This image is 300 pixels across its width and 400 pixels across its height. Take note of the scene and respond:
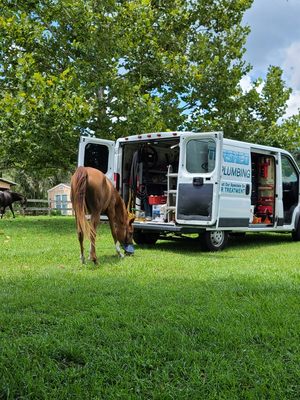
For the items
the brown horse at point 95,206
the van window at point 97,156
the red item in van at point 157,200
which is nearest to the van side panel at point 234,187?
the red item in van at point 157,200

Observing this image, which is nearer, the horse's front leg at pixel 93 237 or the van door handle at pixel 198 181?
the horse's front leg at pixel 93 237

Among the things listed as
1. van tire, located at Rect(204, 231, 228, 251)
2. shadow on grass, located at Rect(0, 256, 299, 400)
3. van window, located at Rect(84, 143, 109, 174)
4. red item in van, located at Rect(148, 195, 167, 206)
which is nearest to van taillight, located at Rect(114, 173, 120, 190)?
van window, located at Rect(84, 143, 109, 174)

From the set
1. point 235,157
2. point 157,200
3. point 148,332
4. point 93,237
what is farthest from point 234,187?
point 148,332

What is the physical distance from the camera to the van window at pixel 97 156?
9352 mm

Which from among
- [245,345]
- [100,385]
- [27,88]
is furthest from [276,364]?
[27,88]

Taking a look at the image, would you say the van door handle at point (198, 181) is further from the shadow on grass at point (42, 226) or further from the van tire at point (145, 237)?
the shadow on grass at point (42, 226)

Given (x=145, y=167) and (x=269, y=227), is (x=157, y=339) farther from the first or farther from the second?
(x=269, y=227)

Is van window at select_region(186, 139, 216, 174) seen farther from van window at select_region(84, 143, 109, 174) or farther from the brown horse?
van window at select_region(84, 143, 109, 174)

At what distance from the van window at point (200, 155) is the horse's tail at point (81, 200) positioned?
2.39 metres

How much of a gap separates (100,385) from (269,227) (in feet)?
27.0

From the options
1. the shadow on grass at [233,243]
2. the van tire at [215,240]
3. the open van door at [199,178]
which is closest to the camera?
the open van door at [199,178]

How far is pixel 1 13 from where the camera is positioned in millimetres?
14320

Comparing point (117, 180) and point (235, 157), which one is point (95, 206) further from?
point (235, 157)

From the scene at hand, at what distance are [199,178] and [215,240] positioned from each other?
57.2 inches
